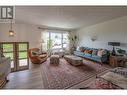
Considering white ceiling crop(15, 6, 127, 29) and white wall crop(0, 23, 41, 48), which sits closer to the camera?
white ceiling crop(15, 6, 127, 29)

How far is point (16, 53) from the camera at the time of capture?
393 centimetres

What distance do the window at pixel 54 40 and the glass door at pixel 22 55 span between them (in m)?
2.52

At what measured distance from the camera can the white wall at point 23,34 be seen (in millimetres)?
4668

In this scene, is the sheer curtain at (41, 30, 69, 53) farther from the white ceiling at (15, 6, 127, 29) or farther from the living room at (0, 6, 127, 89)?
the white ceiling at (15, 6, 127, 29)

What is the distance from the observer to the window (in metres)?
6.84

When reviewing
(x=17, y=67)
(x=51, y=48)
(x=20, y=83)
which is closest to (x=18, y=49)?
(x=17, y=67)

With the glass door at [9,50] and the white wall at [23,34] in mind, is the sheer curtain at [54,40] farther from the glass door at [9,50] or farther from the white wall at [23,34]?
the glass door at [9,50]

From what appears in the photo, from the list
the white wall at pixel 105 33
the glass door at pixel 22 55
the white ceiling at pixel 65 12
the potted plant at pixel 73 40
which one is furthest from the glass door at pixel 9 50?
the potted plant at pixel 73 40

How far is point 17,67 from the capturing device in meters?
3.99

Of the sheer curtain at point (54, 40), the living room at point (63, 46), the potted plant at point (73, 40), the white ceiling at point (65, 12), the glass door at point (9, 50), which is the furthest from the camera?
the potted plant at point (73, 40)

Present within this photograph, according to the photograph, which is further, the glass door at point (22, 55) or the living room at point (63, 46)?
the glass door at point (22, 55)

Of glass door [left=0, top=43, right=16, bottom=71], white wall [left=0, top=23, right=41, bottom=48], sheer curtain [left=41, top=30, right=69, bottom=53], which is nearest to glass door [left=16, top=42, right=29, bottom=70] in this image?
glass door [left=0, top=43, right=16, bottom=71]
